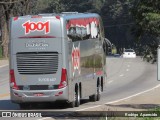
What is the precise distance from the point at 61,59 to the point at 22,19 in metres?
2.10

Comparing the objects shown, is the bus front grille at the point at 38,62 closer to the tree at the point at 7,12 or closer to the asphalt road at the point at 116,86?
the asphalt road at the point at 116,86

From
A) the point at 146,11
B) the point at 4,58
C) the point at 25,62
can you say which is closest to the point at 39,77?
the point at 25,62

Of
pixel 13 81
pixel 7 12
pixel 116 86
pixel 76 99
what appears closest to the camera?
pixel 13 81

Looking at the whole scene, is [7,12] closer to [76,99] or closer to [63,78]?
[76,99]

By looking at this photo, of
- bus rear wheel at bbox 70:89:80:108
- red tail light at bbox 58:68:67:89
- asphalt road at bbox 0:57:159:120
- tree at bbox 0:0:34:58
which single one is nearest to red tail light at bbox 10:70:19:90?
asphalt road at bbox 0:57:159:120

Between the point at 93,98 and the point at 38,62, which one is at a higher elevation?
the point at 38,62

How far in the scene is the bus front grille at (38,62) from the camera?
26.5 meters

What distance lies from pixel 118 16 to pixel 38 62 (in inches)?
4497

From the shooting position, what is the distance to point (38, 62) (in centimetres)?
2647

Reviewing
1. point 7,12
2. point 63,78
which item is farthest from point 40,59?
point 7,12

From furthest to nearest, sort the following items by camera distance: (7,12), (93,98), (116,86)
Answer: (7,12)
(116,86)
(93,98)

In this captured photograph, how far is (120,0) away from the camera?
14100 cm

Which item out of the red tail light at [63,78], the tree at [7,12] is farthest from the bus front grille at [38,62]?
the tree at [7,12]

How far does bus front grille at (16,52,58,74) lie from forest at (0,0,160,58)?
3140 millimetres
